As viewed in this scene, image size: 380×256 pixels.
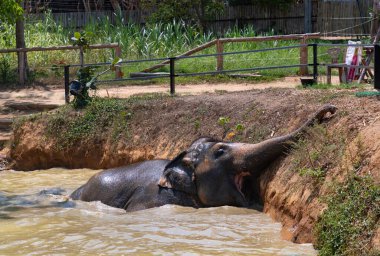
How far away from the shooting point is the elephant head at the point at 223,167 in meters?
9.22

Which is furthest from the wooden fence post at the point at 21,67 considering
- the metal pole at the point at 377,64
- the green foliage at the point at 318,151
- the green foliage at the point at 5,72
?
the green foliage at the point at 318,151

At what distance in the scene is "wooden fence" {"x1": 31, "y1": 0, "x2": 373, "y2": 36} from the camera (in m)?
27.5

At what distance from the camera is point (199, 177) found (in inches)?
386

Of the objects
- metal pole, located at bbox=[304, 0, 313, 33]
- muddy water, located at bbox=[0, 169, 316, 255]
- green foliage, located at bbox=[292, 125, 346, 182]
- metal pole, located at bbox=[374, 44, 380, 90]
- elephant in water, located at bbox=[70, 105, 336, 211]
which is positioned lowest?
muddy water, located at bbox=[0, 169, 316, 255]

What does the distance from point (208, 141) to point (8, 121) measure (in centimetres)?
767

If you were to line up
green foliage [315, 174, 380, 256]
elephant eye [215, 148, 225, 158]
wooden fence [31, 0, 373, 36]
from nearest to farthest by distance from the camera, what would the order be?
green foliage [315, 174, 380, 256], elephant eye [215, 148, 225, 158], wooden fence [31, 0, 373, 36]

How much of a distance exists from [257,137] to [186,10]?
57.8 feet

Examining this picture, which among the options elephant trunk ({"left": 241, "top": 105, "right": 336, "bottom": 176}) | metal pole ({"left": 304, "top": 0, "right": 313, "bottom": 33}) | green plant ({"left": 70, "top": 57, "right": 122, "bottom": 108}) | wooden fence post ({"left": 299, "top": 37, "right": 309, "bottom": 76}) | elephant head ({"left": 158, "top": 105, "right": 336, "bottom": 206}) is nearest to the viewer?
elephant trunk ({"left": 241, "top": 105, "right": 336, "bottom": 176})

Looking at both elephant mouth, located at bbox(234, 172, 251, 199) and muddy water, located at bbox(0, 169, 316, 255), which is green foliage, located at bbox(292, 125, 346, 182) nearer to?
muddy water, located at bbox(0, 169, 316, 255)

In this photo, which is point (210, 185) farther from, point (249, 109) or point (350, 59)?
point (350, 59)

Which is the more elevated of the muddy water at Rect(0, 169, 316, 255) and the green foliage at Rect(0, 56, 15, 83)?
the green foliage at Rect(0, 56, 15, 83)

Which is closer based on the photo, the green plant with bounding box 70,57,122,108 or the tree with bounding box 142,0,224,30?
the green plant with bounding box 70,57,122,108

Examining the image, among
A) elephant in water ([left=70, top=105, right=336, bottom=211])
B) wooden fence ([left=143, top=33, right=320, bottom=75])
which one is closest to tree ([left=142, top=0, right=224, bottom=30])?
wooden fence ([left=143, top=33, right=320, bottom=75])

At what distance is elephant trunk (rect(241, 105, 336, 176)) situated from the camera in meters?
9.05
